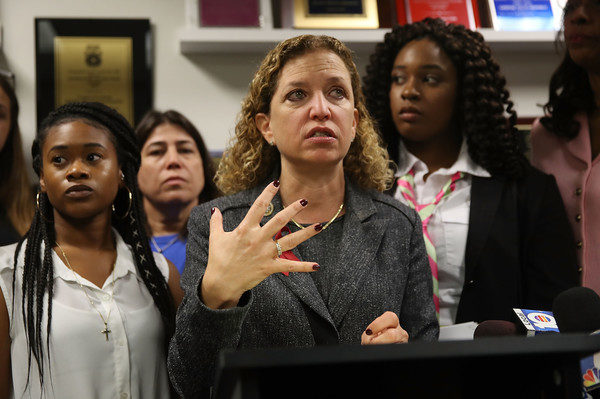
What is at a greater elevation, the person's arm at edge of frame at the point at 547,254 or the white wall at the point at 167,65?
the white wall at the point at 167,65

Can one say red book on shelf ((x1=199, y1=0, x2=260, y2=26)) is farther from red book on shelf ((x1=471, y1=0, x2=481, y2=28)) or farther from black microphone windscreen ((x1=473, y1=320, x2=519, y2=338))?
black microphone windscreen ((x1=473, y1=320, x2=519, y2=338))

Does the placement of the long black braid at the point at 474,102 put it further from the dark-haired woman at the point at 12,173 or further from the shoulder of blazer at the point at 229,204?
the dark-haired woman at the point at 12,173

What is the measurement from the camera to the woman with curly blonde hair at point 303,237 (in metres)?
1.29

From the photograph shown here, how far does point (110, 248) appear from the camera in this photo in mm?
1834

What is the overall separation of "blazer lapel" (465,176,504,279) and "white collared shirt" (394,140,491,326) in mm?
30

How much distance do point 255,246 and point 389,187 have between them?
3.19ft

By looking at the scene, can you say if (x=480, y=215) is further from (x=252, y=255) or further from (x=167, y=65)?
(x=167, y=65)

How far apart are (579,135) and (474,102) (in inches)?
15.2

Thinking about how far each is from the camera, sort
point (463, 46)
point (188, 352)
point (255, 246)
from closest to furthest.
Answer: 1. point (255, 246)
2. point (188, 352)
3. point (463, 46)

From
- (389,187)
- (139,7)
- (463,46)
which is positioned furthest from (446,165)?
(139,7)

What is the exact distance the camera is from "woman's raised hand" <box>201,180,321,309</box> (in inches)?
48.9

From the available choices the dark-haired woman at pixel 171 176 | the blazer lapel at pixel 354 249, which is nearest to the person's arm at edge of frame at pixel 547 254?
the blazer lapel at pixel 354 249

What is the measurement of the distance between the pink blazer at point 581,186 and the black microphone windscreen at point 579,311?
110 centimetres

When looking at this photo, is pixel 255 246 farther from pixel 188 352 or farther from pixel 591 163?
pixel 591 163
